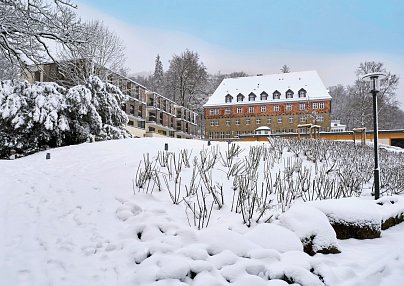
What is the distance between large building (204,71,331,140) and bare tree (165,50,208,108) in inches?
137

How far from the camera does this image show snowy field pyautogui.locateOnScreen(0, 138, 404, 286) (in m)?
3.51

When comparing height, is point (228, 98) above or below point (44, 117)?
above

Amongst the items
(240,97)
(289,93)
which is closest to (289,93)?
(289,93)

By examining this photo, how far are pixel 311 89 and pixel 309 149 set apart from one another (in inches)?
1494

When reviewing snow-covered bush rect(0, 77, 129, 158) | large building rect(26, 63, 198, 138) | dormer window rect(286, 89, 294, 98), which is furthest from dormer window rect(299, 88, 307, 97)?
snow-covered bush rect(0, 77, 129, 158)

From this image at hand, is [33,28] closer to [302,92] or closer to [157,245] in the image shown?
[157,245]

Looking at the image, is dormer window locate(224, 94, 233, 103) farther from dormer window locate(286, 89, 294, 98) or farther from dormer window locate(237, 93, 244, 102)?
dormer window locate(286, 89, 294, 98)

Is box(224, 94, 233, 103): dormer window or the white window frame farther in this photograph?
box(224, 94, 233, 103): dormer window

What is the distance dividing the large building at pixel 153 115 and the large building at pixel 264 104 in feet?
11.7

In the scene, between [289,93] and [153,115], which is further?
[289,93]

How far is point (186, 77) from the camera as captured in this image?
1964 inches

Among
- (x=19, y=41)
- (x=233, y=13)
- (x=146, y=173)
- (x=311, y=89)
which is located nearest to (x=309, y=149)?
(x=233, y=13)

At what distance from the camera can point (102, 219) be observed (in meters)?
5.02

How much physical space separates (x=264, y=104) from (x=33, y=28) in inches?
1736
